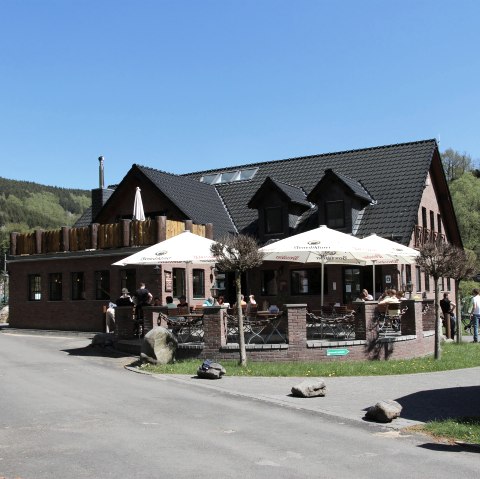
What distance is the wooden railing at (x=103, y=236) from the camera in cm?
2555

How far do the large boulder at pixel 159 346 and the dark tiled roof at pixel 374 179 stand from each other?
41.9ft

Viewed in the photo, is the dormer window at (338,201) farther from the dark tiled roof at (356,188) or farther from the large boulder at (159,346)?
the large boulder at (159,346)

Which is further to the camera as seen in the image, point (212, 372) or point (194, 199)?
point (194, 199)

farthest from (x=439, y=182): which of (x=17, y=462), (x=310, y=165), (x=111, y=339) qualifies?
(x=17, y=462)

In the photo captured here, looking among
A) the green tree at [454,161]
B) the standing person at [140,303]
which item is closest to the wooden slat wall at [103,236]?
the standing person at [140,303]

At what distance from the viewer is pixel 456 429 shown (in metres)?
8.92

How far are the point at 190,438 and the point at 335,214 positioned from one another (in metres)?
21.0

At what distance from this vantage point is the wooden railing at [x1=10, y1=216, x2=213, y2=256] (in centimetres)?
2555

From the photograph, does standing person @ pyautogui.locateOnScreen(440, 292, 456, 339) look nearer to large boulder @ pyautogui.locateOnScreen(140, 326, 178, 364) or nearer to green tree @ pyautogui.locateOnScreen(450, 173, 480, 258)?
large boulder @ pyautogui.locateOnScreen(140, 326, 178, 364)

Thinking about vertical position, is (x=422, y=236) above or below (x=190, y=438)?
above

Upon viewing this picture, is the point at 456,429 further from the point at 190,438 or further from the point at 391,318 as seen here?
the point at 391,318

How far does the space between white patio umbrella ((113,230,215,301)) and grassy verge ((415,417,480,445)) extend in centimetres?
866

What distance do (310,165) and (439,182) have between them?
21.0ft

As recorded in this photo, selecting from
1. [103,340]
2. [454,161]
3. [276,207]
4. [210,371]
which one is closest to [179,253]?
[103,340]
